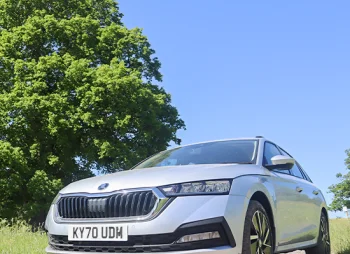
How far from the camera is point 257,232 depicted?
390 centimetres

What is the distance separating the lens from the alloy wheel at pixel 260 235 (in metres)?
3.82

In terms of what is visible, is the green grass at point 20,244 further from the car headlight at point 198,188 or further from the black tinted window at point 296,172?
the car headlight at point 198,188

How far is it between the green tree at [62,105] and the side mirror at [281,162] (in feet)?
53.2

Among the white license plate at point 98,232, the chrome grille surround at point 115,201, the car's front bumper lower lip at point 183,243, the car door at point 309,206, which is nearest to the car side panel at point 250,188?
the car's front bumper lower lip at point 183,243

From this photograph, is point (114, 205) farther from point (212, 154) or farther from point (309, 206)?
point (309, 206)

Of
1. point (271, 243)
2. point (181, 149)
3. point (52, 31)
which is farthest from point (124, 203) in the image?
point (52, 31)

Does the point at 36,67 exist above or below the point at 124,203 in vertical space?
above

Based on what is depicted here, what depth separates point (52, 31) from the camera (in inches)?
901

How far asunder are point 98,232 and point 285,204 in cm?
216

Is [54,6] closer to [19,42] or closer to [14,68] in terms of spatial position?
[19,42]

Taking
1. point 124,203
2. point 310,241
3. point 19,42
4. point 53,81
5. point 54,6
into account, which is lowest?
point 310,241

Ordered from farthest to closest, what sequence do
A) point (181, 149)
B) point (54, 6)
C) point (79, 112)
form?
point (54, 6) → point (79, 112) → point (181, 149)

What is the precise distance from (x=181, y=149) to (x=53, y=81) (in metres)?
18.0

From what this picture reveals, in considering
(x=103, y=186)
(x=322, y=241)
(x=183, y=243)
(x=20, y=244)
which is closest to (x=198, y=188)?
(x=183, y=243)
